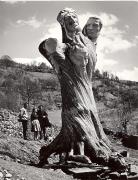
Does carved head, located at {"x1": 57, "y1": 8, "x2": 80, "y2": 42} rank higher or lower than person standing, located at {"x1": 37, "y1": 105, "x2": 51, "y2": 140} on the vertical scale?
higher

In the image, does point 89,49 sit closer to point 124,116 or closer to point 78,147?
point 78,147

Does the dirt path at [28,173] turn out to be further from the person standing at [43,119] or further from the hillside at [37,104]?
the person standing at [43,119]

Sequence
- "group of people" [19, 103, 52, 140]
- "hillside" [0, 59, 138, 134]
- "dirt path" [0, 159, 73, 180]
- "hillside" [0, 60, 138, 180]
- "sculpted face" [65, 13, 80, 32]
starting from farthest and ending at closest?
"hillside" [0, 59, 138, 134] < "group of people" [19, 103, 52, 140] < "sculpted face" [65, 13, 80, 32] < "hillside" [0, 60, 138, 180] < "dirt path" [0, 159, 73, 180]

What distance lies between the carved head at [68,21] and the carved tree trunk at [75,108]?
42 centimetres

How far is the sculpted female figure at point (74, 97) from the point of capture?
1015cm

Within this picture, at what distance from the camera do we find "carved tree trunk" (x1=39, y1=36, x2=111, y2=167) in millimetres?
10180

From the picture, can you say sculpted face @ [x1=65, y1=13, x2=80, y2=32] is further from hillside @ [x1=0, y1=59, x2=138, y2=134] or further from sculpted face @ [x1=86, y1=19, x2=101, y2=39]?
hillside @ [x1=0, y1=59, x2=138, y2=134]

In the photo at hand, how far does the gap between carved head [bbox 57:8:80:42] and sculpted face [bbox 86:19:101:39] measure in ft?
1.98

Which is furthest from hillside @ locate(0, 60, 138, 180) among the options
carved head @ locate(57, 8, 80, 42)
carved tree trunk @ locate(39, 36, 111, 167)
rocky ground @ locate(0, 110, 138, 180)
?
carved head @ locate(57, 8, 80, 42)

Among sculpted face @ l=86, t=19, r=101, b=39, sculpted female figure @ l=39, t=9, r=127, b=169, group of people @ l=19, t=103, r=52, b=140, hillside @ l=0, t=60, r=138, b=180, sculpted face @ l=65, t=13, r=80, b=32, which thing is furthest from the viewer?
group of people @ l=19, t=103, r=52, b=140

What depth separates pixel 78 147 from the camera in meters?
10.1

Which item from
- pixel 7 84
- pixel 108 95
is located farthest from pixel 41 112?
pixel 108 95

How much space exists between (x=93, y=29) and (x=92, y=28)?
0.03m

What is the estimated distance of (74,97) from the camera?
1032 cm
